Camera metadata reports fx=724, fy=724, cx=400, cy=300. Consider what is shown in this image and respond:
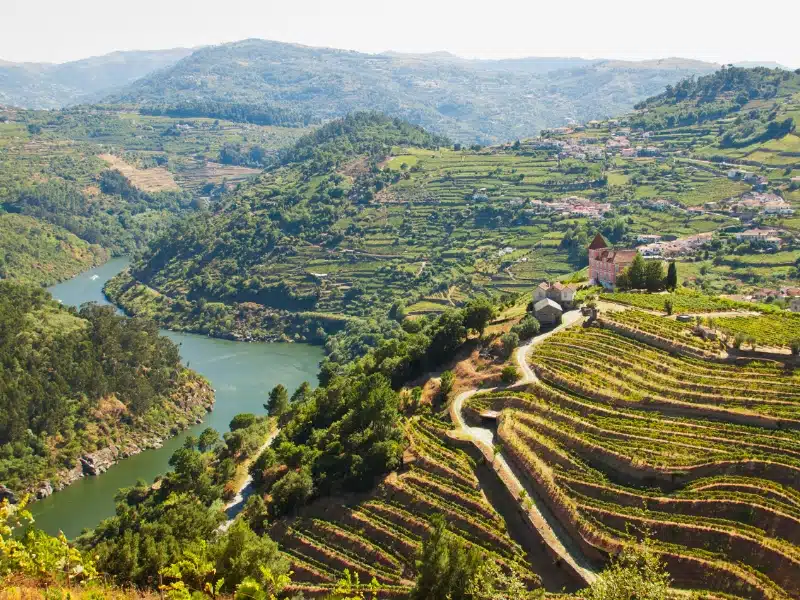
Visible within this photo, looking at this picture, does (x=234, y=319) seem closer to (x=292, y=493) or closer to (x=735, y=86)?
(x=292, y=493)

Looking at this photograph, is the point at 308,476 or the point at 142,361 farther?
the point at 142,361

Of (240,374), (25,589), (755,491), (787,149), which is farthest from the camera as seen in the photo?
(787,149)

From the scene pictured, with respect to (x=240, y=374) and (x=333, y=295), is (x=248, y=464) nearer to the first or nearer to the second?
(x=240, y=374)

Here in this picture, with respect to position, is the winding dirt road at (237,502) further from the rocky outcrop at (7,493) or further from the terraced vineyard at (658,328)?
the terraced vineyard at (658,328)

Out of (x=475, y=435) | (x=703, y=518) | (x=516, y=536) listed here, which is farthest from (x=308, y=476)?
(x=703, y=518)

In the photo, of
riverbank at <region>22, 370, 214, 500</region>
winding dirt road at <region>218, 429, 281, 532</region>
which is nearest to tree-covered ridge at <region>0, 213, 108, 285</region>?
riverbank at <region>22, 370, 214, 500</region>

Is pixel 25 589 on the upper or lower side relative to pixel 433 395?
upper

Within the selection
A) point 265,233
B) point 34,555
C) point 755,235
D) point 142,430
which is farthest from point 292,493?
point 265,233

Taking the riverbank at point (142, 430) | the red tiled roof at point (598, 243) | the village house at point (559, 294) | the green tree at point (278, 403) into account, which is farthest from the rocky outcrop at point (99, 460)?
the red tiled roof at point (598, 243)
